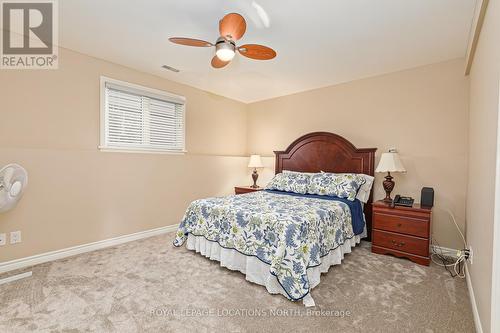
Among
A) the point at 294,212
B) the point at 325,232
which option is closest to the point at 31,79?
the point at 294,212

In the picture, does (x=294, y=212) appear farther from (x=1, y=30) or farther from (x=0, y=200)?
(x=1, y=30)

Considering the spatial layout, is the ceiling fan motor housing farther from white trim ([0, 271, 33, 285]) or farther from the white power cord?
the white power cord

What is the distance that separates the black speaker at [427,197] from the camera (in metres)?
2.90

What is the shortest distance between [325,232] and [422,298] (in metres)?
0.89

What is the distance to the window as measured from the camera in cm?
321

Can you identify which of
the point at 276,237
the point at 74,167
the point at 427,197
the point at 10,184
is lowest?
the point at 276,237

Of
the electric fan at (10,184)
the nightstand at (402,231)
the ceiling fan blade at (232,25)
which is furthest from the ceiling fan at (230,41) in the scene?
the nightstand at (402,231)

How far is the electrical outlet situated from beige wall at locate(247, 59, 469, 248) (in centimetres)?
413

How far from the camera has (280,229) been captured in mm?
2078

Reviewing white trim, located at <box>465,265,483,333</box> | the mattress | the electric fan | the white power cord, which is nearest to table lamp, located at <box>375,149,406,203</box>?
the mattress

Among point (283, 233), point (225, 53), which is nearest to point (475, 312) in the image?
point (283, 233)

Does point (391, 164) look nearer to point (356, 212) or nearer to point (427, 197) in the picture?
point (427, 197)

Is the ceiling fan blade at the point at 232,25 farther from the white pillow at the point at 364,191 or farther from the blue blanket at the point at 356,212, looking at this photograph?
the white pillow at the point at 364,191

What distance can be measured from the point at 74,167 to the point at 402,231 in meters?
3.87
